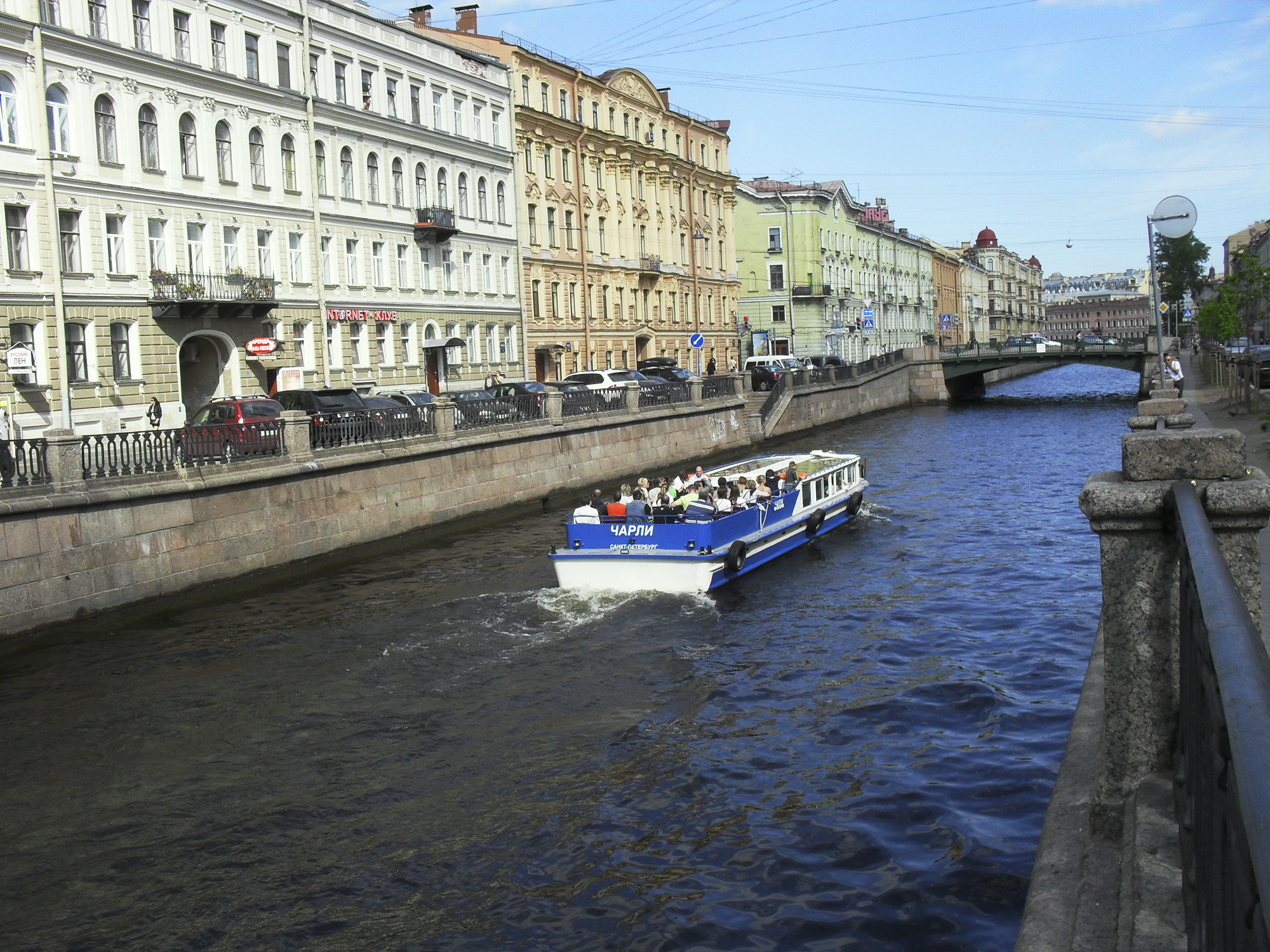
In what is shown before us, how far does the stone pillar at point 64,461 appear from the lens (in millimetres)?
17047

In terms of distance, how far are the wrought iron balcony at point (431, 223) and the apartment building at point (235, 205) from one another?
72 mm

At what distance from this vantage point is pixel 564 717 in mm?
12578

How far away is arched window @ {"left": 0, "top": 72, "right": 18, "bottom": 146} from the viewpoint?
25.8 meters

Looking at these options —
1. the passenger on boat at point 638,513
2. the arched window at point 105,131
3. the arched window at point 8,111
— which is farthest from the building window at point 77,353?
the passenger on boat at point 638,513

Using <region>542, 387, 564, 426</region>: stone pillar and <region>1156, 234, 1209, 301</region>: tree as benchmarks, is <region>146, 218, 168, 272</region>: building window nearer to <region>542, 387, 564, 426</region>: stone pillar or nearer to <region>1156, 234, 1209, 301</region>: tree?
<region>542, 387, 564, 426</region>: stone pillar

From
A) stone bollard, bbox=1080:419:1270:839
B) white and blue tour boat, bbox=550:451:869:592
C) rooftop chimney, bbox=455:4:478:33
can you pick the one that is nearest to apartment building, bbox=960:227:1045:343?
rooftop chimney, bbox=455:4:478:33

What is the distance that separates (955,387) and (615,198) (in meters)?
28.7

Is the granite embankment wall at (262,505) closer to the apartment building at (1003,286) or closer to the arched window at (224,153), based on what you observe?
the arched window at (224,153)

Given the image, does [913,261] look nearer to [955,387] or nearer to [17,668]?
[955,387]

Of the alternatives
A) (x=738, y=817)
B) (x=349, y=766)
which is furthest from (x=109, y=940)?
(x=738, y=817)

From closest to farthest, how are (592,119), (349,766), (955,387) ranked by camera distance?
(349,766) → (592,119) → (955,387)

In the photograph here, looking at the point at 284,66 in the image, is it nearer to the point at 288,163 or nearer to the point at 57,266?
the point at 288,163

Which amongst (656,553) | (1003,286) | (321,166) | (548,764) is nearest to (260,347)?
(321,166)

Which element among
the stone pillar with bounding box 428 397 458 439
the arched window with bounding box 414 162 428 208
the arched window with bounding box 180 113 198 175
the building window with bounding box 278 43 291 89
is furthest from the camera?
the arched window with bounding box 414 162 428 208
